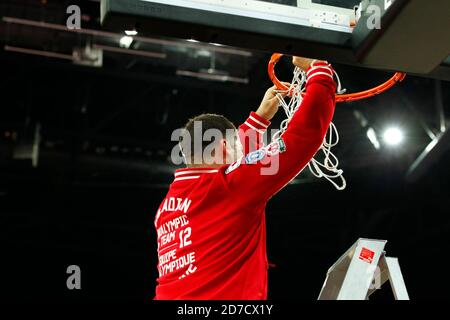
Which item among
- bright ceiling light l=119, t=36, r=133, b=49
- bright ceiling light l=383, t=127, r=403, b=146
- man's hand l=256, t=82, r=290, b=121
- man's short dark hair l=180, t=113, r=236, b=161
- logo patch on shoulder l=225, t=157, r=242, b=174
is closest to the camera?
logo patch on shoulder l=225, t=157, r=242, b=174

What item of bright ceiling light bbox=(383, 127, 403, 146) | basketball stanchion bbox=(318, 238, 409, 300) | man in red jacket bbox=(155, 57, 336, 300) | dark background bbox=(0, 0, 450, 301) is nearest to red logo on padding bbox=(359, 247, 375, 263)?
basketball stanchion bbox=(318, 238, 409, 300)

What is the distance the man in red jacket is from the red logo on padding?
13.6 inches

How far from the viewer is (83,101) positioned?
Answer: 26.2 ft

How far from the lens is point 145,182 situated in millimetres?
8969

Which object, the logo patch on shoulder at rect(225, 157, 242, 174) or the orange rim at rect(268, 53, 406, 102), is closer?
the logo patch on shoulder at rect(225, 157, 242, 174)

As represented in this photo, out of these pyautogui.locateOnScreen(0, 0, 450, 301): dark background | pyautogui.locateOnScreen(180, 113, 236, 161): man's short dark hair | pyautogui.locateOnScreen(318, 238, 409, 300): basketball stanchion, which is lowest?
pyautogui.locateOnScreen(318, 238, 409, 300): basketball stanchion

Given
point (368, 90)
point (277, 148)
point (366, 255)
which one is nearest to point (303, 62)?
point (277, 148)

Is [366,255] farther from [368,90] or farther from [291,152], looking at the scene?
[368,90]

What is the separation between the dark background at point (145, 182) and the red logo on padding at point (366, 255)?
4.85 metres

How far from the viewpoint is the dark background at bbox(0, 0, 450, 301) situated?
7.49m

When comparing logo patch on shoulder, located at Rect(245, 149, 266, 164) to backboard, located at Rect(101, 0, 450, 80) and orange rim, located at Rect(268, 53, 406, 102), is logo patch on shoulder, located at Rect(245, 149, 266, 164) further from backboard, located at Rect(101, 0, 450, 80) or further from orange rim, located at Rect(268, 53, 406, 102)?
orange rim, located at Rect(268, 53, 406, 102)

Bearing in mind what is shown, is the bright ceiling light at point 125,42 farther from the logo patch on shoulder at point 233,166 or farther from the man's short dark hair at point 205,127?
the logo patch on shoulder at point 233,166

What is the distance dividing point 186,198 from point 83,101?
5701mm

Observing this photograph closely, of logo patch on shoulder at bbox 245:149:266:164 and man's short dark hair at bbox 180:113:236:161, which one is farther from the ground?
man's short dark hair at bbox 180:113:236:161
